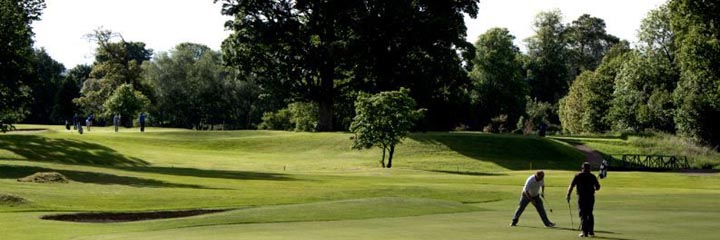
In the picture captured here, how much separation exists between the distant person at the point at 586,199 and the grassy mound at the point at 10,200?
65.6 feet

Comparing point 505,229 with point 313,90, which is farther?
point 313,90

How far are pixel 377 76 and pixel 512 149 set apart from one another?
51.7ft

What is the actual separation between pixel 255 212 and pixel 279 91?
58642 mm

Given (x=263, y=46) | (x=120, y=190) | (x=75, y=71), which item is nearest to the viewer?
(x=120, y=190)

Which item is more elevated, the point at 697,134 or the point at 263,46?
the point at 263,46

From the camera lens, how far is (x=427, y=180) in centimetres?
5388

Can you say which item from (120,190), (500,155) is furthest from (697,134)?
(120,190)

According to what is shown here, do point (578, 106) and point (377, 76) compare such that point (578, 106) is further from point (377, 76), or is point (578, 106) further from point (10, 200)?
point (10, 200)

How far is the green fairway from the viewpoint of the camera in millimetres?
26562

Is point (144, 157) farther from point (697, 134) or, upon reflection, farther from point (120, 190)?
point (697, 134)

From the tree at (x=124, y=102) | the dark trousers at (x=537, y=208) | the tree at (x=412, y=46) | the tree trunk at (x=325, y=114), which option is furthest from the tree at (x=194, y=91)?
the dark trousers at (x=537, y=208)

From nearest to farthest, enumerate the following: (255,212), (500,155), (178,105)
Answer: (255,212), (500,155), (178,105)

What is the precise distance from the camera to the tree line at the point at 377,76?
74.5 m

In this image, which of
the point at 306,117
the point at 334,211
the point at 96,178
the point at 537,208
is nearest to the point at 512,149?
the point at 306,117
